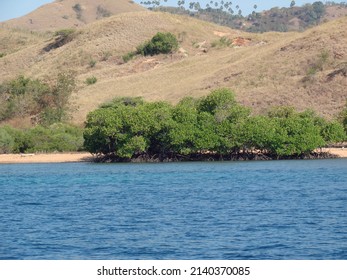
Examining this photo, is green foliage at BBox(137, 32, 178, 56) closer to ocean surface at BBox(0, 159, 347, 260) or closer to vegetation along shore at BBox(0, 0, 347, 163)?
vegetation along shore at BBox(0, 0, 347, 163)

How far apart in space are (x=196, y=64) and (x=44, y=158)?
210 ft

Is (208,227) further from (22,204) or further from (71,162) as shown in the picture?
(71,162)

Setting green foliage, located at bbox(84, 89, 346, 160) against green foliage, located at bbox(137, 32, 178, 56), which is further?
green foliage, located at bbox(137, 32, 178, 56)

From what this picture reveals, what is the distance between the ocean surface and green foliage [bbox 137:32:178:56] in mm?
91707

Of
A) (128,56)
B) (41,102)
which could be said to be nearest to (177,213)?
(41,102)

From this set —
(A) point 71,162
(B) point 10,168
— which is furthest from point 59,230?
(A) point 71,162

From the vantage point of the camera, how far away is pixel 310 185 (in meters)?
55.8

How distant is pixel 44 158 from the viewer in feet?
290

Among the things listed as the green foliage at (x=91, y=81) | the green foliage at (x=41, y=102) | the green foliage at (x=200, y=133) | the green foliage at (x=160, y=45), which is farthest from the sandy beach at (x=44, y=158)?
the green foliage at (x=160, y=45)

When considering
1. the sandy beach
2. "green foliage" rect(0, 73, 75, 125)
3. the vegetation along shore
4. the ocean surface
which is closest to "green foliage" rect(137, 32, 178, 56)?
the vegetation along shore

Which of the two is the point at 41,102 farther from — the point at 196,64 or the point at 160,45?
the point at 160,45

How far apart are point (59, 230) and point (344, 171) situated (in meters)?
33.0

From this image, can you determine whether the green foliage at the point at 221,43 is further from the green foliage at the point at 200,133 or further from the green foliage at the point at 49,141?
the green foliage at the point at 200,133

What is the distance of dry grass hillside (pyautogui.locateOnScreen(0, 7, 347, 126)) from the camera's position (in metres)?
118
